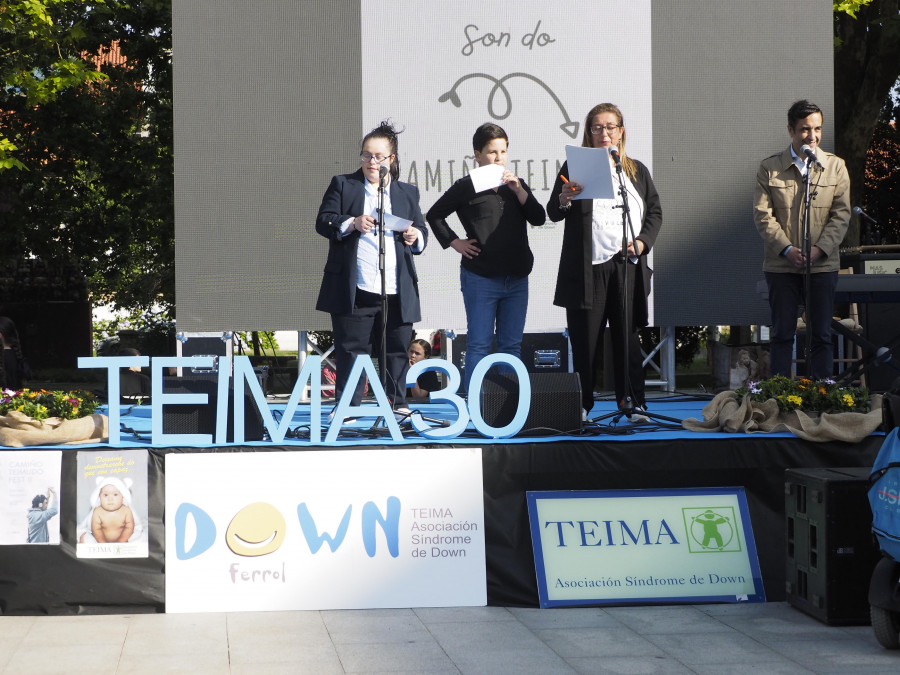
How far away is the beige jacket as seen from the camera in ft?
18.3

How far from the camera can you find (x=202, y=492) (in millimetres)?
4699

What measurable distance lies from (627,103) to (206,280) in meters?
3.54

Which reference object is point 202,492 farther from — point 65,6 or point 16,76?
point 65,6

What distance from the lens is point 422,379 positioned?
793 centimetres

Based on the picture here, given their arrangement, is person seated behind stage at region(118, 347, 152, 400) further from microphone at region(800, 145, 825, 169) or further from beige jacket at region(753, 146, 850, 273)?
microphone at region(800, 145, 825, 169)

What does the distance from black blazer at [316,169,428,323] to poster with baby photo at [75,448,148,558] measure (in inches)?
56.5

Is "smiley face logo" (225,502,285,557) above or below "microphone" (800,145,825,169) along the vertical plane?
below

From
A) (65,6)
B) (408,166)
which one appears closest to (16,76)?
(65,6)

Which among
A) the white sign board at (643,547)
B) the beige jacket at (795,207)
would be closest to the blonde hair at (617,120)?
the beige jacket at (795,207)

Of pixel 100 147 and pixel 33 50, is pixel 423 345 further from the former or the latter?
pixel 100 147

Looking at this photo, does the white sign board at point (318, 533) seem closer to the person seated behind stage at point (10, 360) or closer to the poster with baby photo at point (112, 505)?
the poster with baby photo at point (112, 505)

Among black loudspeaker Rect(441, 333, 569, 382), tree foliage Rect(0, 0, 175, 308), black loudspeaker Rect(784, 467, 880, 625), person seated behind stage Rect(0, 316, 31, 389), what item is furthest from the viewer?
tree foliage Rect(0, 0, 175, 308)

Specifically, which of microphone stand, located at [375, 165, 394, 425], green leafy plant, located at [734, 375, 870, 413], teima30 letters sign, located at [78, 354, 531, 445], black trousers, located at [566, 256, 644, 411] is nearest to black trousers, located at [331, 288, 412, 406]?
microphone stand, located at [375, 165, 394, 425]

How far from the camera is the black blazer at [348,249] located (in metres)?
5.72
